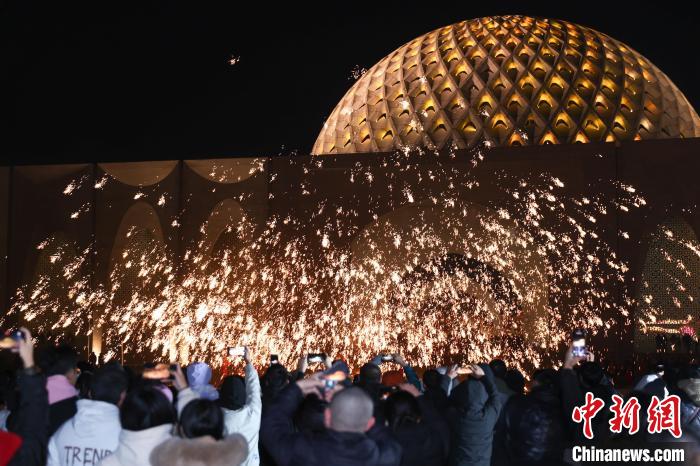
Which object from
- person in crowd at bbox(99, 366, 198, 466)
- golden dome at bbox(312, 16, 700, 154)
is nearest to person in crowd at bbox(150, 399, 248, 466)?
person in crowd at bbox(99, 366, 198, 466)

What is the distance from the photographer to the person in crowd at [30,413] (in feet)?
12.3

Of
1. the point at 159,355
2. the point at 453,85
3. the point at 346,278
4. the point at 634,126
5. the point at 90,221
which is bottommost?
the point at 159,355

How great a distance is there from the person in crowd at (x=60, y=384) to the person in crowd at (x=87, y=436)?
1.91ft

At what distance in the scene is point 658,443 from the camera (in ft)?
13.5

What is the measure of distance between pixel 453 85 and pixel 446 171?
174 inches

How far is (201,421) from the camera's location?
10.3ft

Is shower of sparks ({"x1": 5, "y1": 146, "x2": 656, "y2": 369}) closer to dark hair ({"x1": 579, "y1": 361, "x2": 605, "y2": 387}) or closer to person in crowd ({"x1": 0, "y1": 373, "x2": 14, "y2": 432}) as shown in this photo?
person in crowd ({"x1": 0, "y1": 373, "x2": 14, "y2": 432})

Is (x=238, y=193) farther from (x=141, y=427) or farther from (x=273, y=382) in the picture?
(x=141, y=427)

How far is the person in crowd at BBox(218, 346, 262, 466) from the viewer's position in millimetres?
4083

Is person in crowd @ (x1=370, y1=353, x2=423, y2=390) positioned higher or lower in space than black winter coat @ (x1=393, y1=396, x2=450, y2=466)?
higher

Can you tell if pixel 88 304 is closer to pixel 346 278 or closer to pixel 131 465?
pixel 346 278

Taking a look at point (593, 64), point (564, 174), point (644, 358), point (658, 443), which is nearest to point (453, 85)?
point (593, 64)
